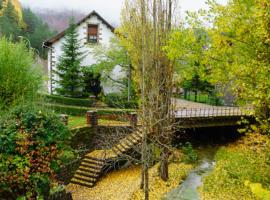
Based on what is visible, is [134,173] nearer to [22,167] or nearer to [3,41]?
[22,167]

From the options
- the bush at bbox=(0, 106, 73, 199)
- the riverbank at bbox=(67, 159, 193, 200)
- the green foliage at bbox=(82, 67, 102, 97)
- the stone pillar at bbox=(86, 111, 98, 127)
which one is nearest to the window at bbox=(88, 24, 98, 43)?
the green foliage at bbox=(82, 67, 102, 97)

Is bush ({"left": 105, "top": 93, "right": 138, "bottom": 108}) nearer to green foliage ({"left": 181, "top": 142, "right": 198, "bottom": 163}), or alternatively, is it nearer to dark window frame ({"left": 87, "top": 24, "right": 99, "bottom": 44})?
dark window frame ({"left": 87, "top": 24, "right": 99, "bottom": 44})

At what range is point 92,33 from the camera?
95.8ft

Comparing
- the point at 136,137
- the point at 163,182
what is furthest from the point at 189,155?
the point at 163,182

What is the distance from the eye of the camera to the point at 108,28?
29406 mm

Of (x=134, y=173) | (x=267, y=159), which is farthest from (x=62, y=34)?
(x=267, y=159)

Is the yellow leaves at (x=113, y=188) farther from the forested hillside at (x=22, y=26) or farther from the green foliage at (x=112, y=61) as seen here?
the forested hillside at (x=22, y=26)

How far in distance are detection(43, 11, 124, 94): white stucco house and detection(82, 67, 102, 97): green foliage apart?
0.62 meters

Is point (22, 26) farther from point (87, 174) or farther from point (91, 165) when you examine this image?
point (87, 174)

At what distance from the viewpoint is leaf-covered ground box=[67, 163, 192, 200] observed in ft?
50.7

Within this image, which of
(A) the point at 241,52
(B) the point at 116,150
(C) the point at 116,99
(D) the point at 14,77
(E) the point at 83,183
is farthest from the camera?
(C) the point at 116,99

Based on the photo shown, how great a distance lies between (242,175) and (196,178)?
11.7 ft

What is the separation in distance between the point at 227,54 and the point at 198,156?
10189 millimetres

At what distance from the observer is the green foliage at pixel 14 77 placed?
16.3 m
